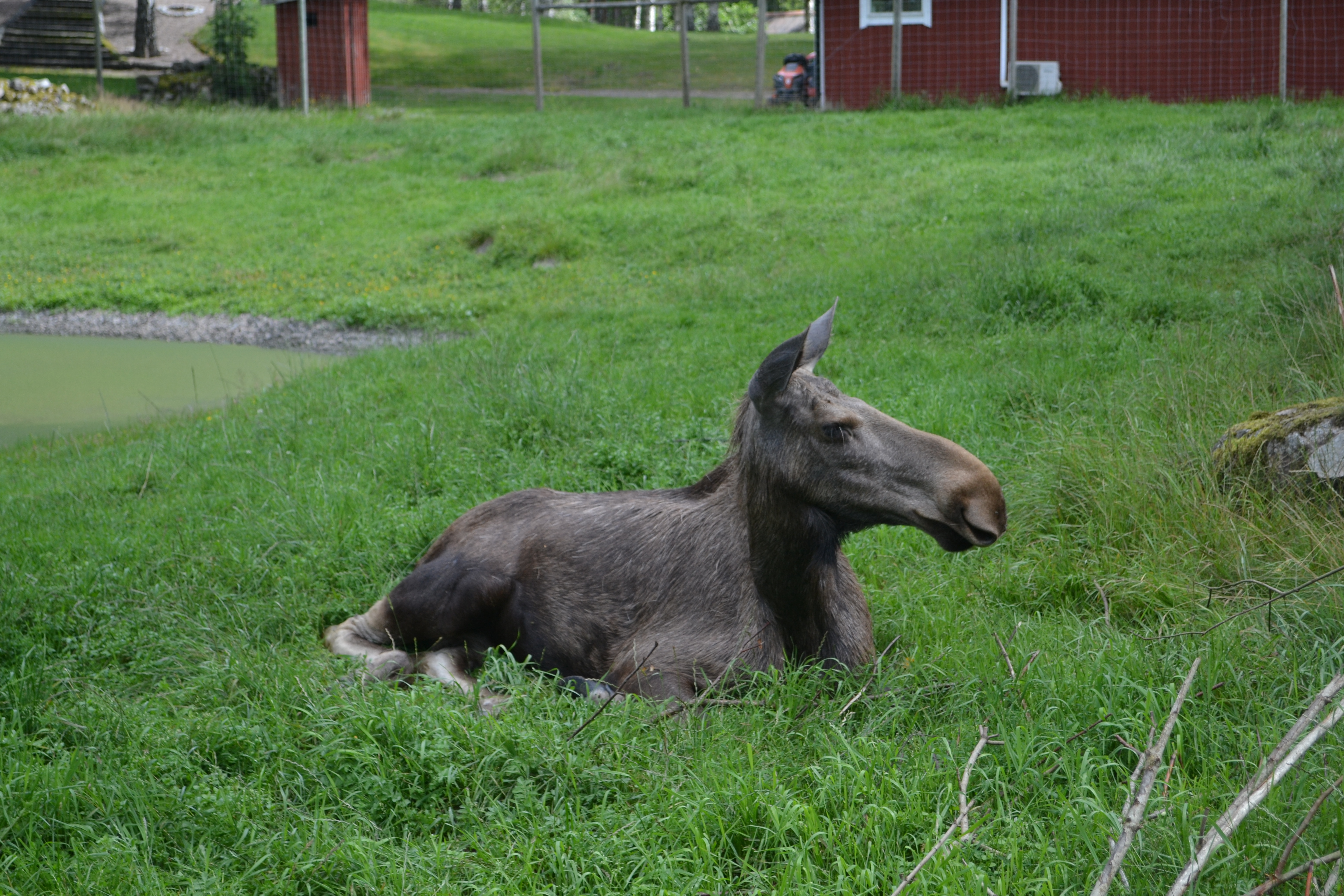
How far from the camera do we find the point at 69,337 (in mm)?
14148

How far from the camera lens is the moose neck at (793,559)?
4.85m

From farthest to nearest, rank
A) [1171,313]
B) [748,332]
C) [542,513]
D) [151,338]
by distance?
[151,338] < [748,332] < [1171,313] < [542,513]

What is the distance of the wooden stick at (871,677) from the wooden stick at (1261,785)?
1.37m

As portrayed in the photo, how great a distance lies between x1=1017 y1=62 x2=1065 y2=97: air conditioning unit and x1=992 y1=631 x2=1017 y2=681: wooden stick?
64.6 ft

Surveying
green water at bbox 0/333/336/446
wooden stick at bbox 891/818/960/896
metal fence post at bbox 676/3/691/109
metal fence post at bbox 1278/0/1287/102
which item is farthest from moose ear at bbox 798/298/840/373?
metal fence post at bbox 676/3/691/109

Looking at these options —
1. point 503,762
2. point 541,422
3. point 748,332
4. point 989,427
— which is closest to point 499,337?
point 748,332

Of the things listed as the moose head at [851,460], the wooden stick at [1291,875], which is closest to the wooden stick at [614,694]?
the moose head at [851,460]

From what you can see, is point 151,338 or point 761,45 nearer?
point 151,338

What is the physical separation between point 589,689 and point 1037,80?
20161 millimetres

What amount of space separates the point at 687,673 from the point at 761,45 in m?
21.6

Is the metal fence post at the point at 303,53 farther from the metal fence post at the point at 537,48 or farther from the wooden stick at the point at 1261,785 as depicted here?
the wooden stick at the point at 1261,785

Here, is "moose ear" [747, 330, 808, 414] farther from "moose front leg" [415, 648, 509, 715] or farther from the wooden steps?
the wooden steps

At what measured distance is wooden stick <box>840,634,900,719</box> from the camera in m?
4.34

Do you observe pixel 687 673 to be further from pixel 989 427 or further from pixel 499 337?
pixel 499 337
